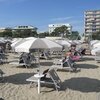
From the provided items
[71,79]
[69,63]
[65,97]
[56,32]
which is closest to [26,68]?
[69,63]

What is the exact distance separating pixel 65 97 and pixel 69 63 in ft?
19.0

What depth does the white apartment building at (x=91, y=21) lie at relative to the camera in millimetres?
141175

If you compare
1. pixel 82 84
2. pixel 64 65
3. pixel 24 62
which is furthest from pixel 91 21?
pixel 82 84

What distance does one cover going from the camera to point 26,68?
1526 cm

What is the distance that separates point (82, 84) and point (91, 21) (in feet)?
430

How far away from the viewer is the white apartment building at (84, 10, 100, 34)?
14118cm

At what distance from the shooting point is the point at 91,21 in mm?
138875

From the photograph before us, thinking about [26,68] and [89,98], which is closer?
[89,98]

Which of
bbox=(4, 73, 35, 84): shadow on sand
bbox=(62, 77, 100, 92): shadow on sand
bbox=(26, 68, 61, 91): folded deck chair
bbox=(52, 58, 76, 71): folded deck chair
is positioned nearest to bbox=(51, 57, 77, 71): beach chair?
bbox=(52, 58, 76, 71): folded deck chair

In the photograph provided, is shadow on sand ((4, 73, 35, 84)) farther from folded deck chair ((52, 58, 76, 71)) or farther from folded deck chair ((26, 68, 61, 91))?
folded deck chair ((52, 58, 76, 71))

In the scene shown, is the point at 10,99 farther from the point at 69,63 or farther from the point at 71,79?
the point at 69,63

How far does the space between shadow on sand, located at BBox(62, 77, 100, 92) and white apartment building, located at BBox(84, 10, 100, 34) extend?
418ft

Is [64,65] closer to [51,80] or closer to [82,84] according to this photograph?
[82,84]

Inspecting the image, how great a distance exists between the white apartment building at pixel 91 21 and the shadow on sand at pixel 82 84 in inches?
5018
